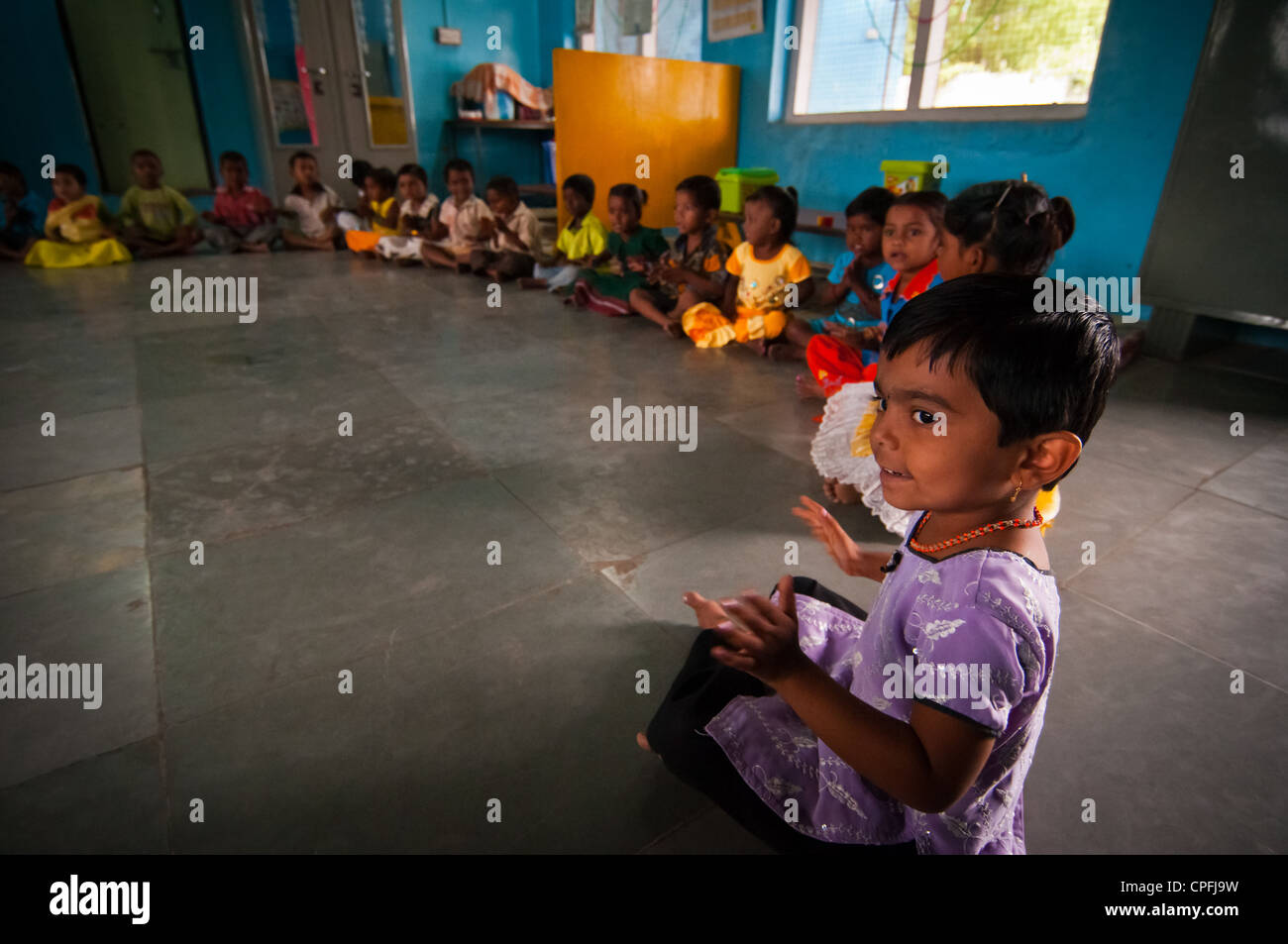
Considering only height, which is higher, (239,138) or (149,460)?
(239,138)

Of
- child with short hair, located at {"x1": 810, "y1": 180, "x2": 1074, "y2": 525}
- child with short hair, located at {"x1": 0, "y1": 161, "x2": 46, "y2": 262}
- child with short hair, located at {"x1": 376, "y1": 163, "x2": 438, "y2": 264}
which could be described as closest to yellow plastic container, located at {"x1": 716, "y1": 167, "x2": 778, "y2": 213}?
child with short hair, located at {"x1": 376, "y1": 163, "x2": 438, "y2": 264}

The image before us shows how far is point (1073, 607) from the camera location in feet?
5.83

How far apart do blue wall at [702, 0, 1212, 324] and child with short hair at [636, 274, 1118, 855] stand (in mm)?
4197

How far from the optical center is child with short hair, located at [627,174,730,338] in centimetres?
426

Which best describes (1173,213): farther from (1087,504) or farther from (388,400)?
(388,400)

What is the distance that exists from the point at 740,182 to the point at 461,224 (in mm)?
2480

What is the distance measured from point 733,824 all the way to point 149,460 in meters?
2.48

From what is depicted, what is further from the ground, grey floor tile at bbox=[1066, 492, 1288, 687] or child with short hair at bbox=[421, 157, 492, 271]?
child with short hair at bbox=[421, 157, 492, 271]

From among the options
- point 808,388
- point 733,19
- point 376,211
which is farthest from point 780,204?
point 376,211

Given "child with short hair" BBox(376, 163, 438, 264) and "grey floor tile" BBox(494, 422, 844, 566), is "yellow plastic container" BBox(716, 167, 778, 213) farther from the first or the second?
"grey floor tile" BBox(494, 422, 844, 566)
